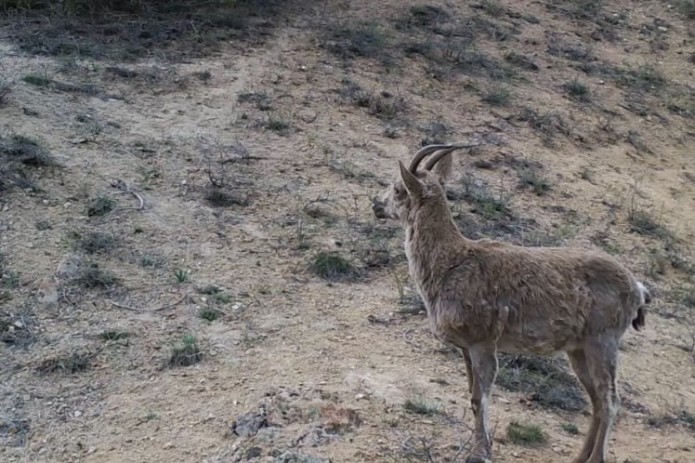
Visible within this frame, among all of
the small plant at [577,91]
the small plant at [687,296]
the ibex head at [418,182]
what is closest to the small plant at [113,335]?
the ibex head at [418,182]

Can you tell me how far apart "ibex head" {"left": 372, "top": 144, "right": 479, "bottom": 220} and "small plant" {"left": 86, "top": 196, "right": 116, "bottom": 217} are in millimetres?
3644

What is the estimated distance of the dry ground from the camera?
711 cm

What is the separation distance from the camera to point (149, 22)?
1445cm

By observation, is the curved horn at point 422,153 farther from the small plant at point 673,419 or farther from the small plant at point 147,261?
the small plant at point 147,261

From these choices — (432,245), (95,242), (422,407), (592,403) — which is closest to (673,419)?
(592,403)

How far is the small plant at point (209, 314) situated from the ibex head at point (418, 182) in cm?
194

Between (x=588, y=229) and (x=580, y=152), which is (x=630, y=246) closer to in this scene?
(x=588, y=229)

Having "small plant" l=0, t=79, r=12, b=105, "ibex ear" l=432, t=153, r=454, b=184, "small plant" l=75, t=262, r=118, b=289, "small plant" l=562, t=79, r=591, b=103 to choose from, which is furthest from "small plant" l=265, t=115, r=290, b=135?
"ibex ear" l=432, t=153, r=454, b=184

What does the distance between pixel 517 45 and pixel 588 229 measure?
5.72 m

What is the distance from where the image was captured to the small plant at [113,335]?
802 cm

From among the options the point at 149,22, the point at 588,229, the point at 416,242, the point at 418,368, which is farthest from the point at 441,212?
the point at 149,22

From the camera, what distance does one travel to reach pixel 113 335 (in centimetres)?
805

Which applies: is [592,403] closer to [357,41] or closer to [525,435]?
[525,435]

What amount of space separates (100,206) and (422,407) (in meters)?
4.34
